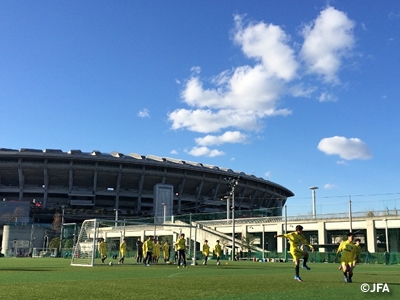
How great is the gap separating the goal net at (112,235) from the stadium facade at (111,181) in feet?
84.3

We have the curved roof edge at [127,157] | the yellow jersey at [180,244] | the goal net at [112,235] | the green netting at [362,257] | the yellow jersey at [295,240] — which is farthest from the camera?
the curved roof edge at [127,157]

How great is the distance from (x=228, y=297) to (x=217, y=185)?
3836 inches

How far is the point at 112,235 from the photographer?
61.7 meters

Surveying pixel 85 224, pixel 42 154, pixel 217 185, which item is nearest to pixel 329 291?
pixel 85 224

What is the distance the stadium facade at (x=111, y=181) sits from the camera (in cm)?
9138

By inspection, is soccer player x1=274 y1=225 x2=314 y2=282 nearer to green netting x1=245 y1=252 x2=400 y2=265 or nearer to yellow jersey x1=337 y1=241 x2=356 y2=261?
yellow jersey x1=337 y1=241 x2=356 y2=261

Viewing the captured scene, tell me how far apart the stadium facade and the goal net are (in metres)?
25.7

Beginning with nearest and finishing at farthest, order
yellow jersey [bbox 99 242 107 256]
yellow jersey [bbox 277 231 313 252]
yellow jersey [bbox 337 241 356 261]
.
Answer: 1. yellow jersey [bbox 337 241 356 261]
2. yellow jersey [bbox 277 231 313 252]
3. yellow jersey [bbox 99 242 107 256]

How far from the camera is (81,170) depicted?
93.9 meters

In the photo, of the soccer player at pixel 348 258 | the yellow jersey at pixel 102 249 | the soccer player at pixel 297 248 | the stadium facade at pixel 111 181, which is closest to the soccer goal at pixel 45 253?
the yellow jersey at pixel 102 249

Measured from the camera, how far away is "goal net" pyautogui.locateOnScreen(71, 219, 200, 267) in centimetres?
2595

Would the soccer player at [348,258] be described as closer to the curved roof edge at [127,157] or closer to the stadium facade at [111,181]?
the stadium facade at [111,181]

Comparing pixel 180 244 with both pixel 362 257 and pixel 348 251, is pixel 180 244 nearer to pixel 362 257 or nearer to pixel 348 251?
pixel 348 251

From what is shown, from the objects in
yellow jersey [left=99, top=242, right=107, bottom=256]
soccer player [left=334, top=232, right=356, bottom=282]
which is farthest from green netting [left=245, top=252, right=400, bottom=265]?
soccer player [left=334, top=232, right=356, bottom=282]
